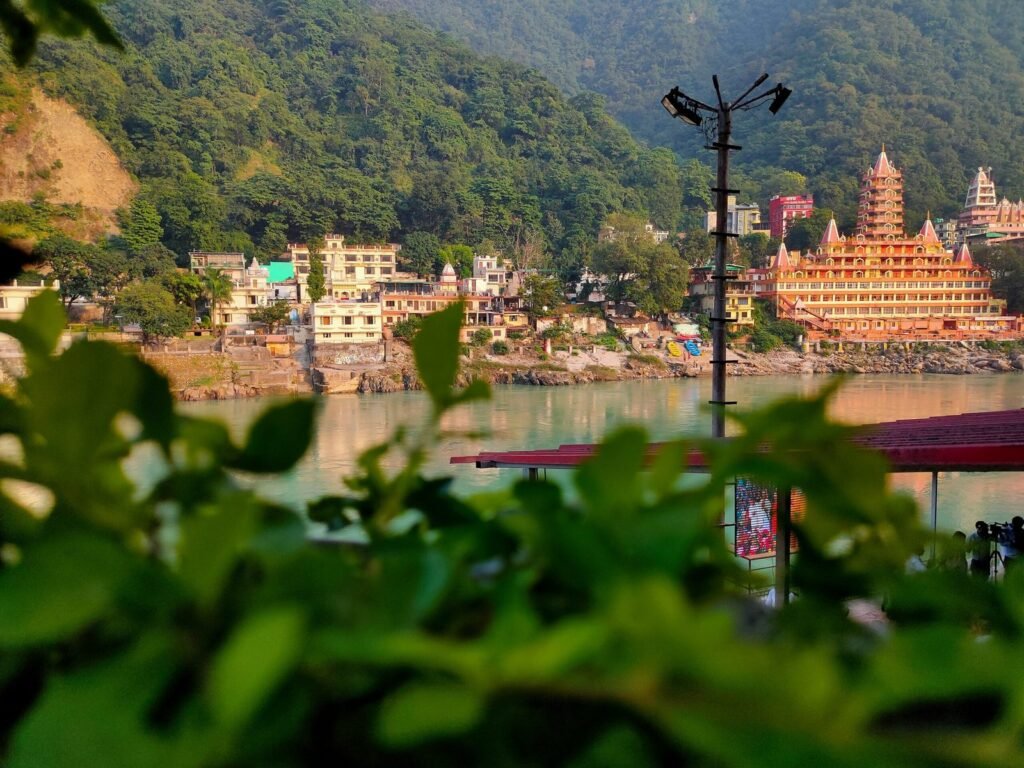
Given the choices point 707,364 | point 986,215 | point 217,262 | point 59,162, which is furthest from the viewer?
point 986,215

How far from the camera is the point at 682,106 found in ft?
10.5

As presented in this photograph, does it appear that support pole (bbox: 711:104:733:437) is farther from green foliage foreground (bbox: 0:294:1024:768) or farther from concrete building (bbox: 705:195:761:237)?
concrete building (bbox: 705:195:761:237)

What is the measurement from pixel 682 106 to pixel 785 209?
22211 millimetres

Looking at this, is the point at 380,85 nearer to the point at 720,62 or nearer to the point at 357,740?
the point at 720,62

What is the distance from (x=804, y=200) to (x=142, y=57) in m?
18.8

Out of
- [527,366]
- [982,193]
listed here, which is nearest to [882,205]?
[982,193]

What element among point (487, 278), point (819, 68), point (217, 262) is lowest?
point (487, 278)

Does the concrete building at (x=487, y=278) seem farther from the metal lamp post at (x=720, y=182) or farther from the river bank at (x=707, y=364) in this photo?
the metal lamp post at (x=720, y=182)

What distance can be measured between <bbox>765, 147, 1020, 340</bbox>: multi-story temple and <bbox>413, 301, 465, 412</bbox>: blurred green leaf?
61.2 feet

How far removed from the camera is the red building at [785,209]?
23503 mm

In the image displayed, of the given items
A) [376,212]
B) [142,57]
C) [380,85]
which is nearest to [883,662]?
[376,212]

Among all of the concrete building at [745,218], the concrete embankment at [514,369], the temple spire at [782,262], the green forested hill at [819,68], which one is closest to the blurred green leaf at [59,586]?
the concrete embankment at [514,369]

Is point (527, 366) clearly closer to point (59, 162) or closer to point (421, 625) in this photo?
point (59, 162)

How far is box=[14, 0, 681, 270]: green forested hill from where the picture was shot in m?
20.8
